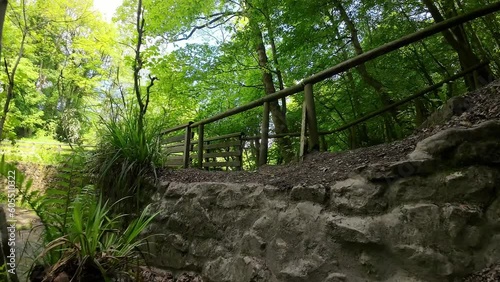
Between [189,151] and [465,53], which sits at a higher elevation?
[465,53]

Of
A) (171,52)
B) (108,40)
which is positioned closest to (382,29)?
(171,52)

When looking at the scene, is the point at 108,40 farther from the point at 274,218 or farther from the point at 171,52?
the point at 274,218

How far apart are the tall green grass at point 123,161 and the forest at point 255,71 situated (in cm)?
1

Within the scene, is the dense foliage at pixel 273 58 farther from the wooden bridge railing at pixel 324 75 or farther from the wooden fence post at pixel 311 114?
the wooden fence post at pixel 311 114

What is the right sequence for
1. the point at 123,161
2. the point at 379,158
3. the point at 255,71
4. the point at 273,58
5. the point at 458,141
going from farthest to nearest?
the point at 255,71
the point at 273,58
the point at 123,161
the point at 379,158
the point at 458,141

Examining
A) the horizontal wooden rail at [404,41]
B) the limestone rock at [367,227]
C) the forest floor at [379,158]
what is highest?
the horizontal wooden rail at [404,41]

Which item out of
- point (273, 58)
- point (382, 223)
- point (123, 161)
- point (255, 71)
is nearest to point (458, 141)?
point (382, 223)

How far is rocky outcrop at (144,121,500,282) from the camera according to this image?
4.66 ft

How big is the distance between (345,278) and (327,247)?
0.60ft

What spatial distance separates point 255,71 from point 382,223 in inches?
283

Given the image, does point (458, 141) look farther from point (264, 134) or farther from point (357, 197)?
point (264, 134)

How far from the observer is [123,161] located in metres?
3.33

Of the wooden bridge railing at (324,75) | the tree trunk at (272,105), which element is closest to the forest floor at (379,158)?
the wooden bridge railing at (324,75)

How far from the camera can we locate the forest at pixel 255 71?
337 cm
